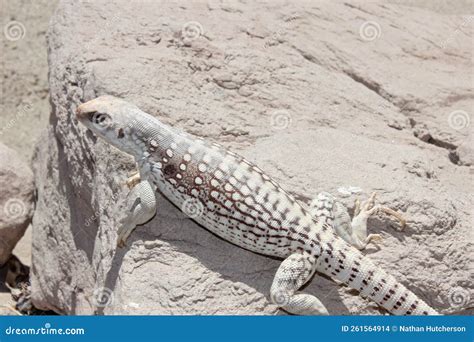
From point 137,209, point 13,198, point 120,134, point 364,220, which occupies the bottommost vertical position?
point 13,198

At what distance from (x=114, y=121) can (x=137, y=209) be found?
0.75 metres

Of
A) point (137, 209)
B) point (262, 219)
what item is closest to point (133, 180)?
point (137, 209)

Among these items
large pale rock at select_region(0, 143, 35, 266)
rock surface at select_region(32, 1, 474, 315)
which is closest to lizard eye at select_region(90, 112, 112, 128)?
rock surface at select_region(32, 1, 474, 315)

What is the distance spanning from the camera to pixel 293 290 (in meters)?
6.54

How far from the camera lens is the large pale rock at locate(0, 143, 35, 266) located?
925 centimetres

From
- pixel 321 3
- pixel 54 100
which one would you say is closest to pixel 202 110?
pixel 54 100

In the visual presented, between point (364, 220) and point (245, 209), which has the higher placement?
point (245, 209)

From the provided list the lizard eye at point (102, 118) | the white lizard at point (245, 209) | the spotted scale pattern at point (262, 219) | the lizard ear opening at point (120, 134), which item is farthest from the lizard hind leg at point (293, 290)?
the lizard eye at point (102, 118)

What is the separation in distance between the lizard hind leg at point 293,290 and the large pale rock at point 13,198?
3.95 metres

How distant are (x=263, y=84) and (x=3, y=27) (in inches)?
189

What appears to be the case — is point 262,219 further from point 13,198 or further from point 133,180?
point 13,198

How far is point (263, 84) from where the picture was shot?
847 cm

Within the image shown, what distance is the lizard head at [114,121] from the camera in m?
6.85

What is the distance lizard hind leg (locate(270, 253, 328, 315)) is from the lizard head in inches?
61.8
